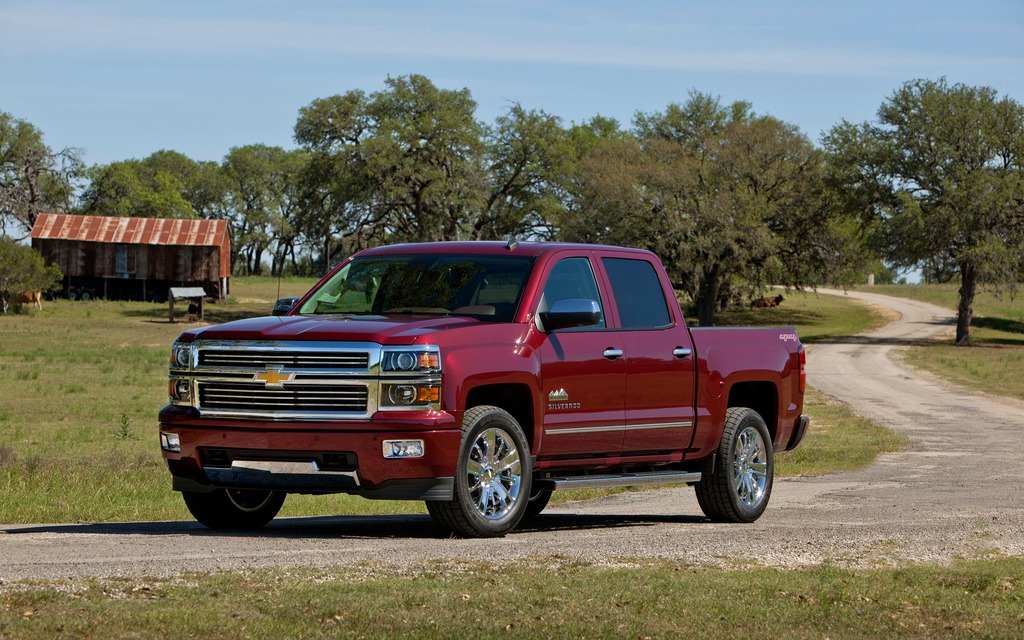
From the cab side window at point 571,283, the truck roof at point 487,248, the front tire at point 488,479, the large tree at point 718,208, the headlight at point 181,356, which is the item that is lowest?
the front tire at point 488,479

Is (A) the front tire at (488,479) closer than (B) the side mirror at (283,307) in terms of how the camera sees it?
Yes

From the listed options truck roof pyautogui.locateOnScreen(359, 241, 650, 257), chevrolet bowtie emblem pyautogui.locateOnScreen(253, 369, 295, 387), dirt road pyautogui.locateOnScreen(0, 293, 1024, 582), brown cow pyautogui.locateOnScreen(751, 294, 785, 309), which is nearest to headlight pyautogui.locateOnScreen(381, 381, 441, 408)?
chevrolet bowtie emblem pyautogui.locateOnScreen(253, 369, 295, 387)

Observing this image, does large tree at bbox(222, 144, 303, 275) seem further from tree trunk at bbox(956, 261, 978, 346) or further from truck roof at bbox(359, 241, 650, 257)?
truck roof at bbox(359, 241, 650, 257)

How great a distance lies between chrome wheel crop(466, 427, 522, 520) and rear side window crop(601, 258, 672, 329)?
167cm

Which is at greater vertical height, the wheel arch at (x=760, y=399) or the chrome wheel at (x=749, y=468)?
the wheel arch at (x=760, y=399)

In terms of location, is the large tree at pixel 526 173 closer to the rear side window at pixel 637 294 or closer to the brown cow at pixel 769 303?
the brown cow at pixel 769 303

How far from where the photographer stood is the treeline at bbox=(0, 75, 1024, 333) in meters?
62.8

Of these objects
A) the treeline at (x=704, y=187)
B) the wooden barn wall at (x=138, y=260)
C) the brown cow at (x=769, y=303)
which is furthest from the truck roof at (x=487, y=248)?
the brown cow at (x=769, y=303)

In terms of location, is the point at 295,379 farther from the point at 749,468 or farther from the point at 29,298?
the point at 29,298

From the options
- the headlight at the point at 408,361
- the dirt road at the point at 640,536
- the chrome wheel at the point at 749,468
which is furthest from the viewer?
the chrome wheel at the point at 749,468

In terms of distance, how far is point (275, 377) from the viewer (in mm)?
9008

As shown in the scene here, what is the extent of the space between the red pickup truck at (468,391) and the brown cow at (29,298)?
69204 mm

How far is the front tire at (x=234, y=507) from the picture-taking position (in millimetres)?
10312

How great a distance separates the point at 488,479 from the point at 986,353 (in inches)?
2114
